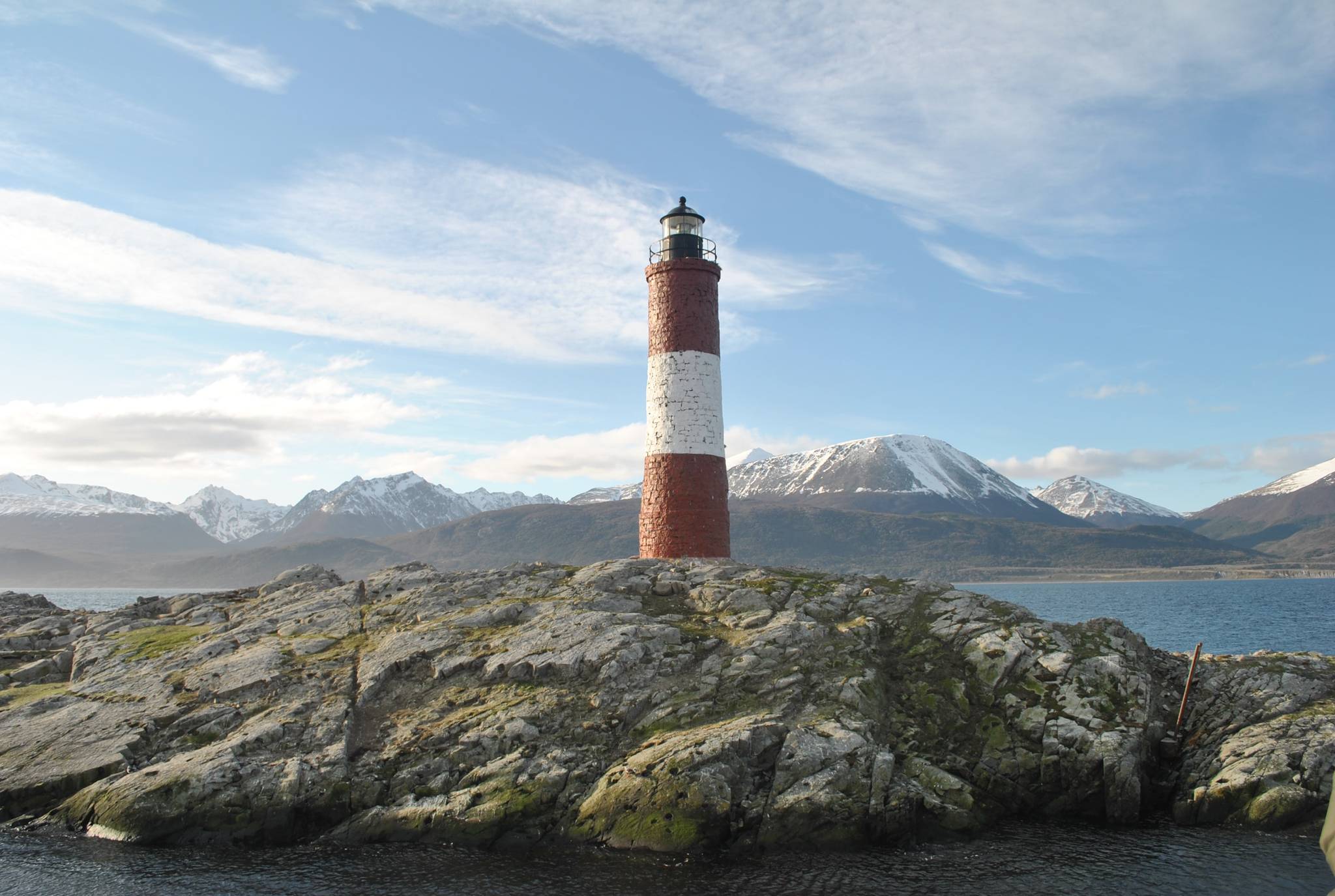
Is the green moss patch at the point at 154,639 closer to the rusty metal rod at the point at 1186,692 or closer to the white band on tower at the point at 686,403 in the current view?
the white band on tower at the point at 686,403

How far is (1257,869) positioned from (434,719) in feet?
75.3

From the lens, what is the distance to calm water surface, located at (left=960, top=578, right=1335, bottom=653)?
84.0 metres

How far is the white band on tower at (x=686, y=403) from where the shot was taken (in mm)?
41625

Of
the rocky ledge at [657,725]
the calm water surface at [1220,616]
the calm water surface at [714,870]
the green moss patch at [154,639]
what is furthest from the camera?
the calm water surface at [1220,616]

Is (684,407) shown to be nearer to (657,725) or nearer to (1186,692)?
(657,725)

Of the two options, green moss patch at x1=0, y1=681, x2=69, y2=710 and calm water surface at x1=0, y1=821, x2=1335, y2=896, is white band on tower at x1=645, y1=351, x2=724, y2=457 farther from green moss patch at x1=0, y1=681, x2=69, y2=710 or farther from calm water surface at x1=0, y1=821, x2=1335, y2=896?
green moss patch at x1=0, y1=681, x2=69, y2=710

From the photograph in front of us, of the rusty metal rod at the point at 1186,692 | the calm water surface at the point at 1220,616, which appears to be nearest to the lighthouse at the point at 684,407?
the rusty metal rod at the point at 1186,692

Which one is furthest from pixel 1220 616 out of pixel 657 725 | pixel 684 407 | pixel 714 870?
pixel 714 870

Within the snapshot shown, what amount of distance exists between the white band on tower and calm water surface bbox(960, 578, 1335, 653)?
4263 centimetres

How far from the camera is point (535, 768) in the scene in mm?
26750

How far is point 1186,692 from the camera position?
30.5 meters

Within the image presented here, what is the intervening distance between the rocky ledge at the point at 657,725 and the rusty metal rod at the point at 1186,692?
389mm

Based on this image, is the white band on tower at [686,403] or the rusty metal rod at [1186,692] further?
the white band on tower at [686,403]

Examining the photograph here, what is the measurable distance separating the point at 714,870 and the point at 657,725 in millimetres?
5584
